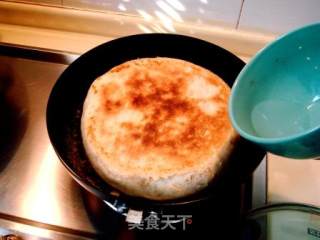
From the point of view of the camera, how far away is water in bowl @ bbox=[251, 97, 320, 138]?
0.54 metres

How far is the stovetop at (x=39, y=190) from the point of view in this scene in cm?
71

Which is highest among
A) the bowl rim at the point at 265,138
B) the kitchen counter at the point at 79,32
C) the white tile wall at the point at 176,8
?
the white tile wall at the point at 176,8

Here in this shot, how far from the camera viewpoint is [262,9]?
94cm

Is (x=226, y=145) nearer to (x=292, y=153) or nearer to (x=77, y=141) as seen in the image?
(x=292, y=153)

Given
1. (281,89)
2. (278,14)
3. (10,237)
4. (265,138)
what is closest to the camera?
(265,138)

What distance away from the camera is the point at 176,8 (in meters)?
1.00

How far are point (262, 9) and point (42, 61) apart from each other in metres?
0.60

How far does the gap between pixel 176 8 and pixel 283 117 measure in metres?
0.54

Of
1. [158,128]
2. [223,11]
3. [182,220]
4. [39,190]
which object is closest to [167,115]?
[158,128]

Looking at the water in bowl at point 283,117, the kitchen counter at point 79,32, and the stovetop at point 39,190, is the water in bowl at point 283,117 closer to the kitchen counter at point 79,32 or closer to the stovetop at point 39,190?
the stovetop at point 39,190

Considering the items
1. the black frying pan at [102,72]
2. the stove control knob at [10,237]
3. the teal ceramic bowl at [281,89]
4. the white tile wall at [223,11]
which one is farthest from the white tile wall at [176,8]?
the stove control knob at [10,237]

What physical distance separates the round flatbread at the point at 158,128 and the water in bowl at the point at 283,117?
0.29ft

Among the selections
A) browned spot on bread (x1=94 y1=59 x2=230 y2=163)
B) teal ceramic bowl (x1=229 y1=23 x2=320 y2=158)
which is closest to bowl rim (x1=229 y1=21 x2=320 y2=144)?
teal ceramic bowl (x1=229 y1=23 x2=320 y2=158)

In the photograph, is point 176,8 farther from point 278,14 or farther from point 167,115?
point 167,115
